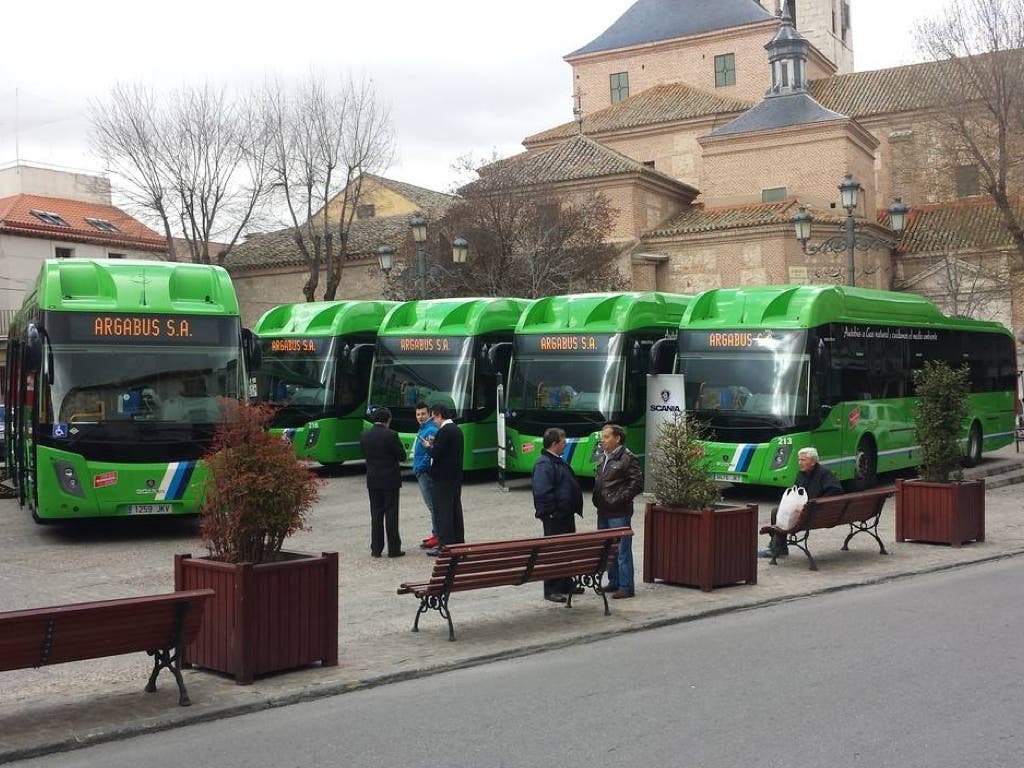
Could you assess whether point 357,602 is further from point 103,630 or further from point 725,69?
point 725,69

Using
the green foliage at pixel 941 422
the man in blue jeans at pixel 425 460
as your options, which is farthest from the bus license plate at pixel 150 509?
the green foliage at pixel 941 422

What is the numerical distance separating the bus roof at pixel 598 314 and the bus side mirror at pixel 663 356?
0.55 meters

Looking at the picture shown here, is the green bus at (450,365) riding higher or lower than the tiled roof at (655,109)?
lower

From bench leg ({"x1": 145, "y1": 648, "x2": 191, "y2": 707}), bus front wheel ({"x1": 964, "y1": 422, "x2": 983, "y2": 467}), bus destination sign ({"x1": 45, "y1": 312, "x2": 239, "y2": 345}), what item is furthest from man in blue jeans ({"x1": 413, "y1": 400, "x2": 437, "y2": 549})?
bus front wheel ({"x1": 964, "y1": 422, "x2": 983, "y2": 467})

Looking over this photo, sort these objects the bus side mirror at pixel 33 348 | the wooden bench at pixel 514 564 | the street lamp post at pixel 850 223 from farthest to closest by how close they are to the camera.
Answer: the street lamp post at pixel 850 223
the bus side mirror at pixel 33 348
the wooden bench at pixel 514 564

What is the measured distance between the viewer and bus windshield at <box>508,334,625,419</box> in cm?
2030

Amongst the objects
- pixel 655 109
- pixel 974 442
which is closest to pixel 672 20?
pixel 655 109

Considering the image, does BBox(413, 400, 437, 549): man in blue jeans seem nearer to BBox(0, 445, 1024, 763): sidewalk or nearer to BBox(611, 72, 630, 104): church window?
BBox(0, 445, 1024, 763): sidewalk

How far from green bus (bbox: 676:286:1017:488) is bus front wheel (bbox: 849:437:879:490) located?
2 cm

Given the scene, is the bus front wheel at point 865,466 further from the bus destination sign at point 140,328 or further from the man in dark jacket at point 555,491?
the bus destination sign at point 140,328

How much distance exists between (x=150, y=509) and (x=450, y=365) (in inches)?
332

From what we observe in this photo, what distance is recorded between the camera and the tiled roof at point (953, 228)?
44.6 m

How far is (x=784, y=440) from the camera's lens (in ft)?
60.1

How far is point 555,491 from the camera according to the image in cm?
1057
